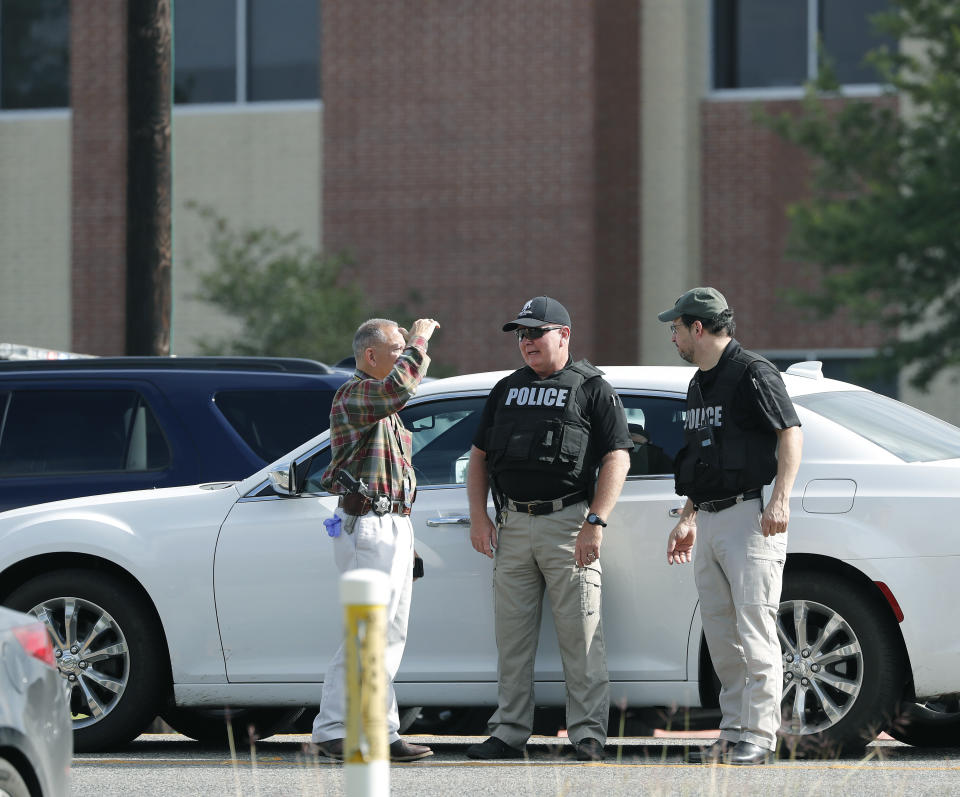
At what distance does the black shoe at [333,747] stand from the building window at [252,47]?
16.5 m

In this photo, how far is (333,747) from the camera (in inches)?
275

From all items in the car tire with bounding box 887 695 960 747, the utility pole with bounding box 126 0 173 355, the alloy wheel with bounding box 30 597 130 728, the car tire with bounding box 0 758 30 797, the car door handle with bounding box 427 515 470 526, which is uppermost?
the utility pole with bounding box 126 0 173 355

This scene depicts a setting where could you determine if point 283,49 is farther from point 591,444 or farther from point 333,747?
point 333,747

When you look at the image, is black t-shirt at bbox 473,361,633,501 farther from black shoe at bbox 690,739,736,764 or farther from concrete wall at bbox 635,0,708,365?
concrete wall at bbox 635,0,708,365

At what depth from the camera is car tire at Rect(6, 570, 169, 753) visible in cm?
753

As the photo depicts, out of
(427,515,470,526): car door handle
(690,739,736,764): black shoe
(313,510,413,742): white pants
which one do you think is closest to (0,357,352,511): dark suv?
(427,515,470,526): car door handle

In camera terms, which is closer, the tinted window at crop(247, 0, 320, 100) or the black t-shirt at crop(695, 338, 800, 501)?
the black t-shirt at crop(695, 338, 800, 501)

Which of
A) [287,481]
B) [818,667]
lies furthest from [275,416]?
[818,667]

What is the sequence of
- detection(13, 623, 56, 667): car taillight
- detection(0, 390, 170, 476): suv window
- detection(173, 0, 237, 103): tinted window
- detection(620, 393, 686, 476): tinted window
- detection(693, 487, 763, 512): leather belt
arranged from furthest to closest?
detection(173, 0, 237, 103): tinted window
detection(0, 390, 170, 476): suv window
detection(620, 393, 686, 476): tinted window
detection(693, 487, 763, 512): leather belt
detection(13, 623, 56, 667): car taillight

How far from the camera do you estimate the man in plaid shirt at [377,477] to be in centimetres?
682

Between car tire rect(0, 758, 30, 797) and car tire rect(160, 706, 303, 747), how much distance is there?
4007 mm

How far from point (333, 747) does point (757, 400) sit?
2252mm

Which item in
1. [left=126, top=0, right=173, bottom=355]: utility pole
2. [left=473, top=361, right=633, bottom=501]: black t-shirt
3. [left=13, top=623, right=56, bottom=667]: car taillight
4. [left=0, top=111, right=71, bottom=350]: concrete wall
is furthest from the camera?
[left=0, top=111, right=71, bottom=350]: concrete wall

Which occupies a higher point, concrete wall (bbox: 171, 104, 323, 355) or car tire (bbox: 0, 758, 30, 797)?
concrete wall (bbox: 171, 104, 323, 355)
